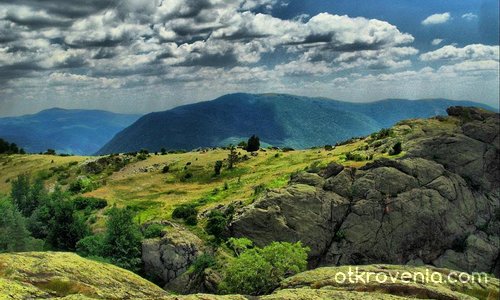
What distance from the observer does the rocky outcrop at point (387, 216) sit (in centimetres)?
6088

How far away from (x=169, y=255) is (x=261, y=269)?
68.0 feet

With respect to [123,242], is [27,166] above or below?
above

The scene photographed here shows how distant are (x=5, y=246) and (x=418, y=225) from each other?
6115cm

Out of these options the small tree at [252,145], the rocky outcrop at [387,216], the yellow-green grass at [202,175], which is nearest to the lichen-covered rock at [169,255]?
the rocky outcrop at [387,216]

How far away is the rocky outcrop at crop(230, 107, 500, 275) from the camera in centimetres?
6088

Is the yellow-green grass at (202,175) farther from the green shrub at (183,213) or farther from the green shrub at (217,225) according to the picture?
the green shrub at (217,225)

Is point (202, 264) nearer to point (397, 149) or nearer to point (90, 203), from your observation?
point (90, 203)

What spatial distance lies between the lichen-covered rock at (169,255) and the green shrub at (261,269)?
15491 mm

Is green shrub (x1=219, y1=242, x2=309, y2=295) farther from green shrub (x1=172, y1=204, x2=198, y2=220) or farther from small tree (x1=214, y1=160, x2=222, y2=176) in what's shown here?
small tree (x1=214, y1=160, x2=222, y2=176)

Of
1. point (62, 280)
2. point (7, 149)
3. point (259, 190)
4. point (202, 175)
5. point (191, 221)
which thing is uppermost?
point (62, 280)

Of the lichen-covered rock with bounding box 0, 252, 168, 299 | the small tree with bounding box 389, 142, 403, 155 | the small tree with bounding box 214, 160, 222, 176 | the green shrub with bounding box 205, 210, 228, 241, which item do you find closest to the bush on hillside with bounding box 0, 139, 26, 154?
the small tree with bounding box 214, 160, 222, 176

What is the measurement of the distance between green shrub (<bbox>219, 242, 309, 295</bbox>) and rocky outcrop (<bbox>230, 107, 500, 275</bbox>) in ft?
61.4

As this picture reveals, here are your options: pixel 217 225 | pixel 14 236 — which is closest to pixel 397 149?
pixel 217 225

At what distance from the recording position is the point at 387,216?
63.7m
